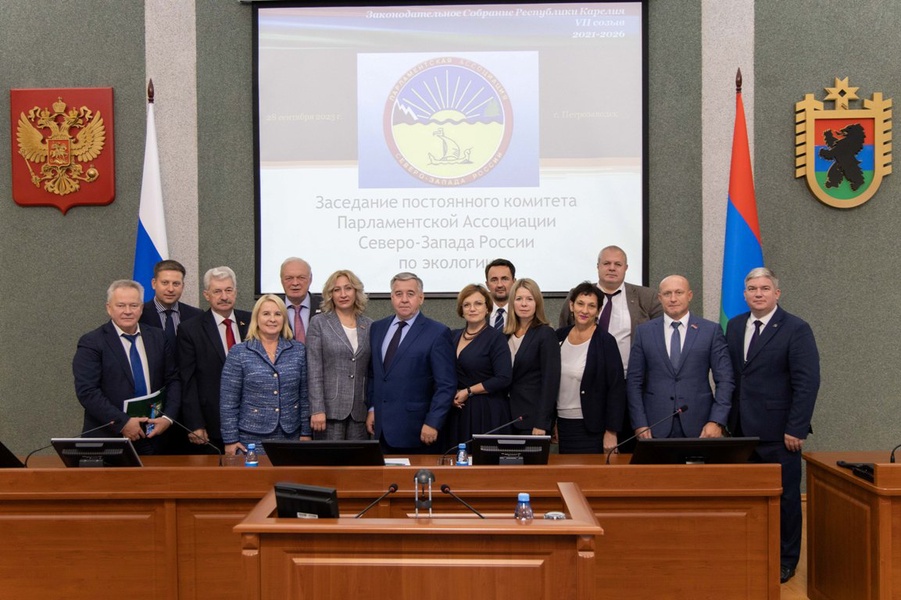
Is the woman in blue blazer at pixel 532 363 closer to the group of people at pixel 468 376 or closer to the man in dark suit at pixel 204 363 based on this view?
the group of people at pixel 468 376

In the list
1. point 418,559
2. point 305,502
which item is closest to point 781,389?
point 418,559

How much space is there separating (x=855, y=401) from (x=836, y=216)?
44.0 inches

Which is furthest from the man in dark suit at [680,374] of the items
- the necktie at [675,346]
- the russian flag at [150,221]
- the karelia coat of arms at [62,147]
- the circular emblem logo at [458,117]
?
A: the karelia coat of arms at [62,147]

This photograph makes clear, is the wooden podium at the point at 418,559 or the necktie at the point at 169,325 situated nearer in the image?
the wooden podium at the point at 418,559

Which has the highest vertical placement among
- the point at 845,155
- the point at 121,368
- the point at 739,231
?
the point at 845,155

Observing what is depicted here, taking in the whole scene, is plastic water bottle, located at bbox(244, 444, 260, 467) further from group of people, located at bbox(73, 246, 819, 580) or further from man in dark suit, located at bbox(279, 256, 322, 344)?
man in dark suit, located at bbox(279, 256, 322, 344)

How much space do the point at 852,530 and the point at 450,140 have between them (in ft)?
10.5

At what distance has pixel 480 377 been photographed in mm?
3930

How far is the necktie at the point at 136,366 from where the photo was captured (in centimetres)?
393

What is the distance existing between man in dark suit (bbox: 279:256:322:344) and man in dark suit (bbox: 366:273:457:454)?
543mm

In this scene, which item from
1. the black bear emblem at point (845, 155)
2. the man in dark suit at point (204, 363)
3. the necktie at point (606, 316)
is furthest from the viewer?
the black bear emblem at point (845, 155)

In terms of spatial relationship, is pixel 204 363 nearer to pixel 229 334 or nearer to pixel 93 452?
pixel 229 334

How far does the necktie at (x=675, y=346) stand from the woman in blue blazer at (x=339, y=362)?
4.41ft

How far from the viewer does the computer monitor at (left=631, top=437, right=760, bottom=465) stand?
2.98m
